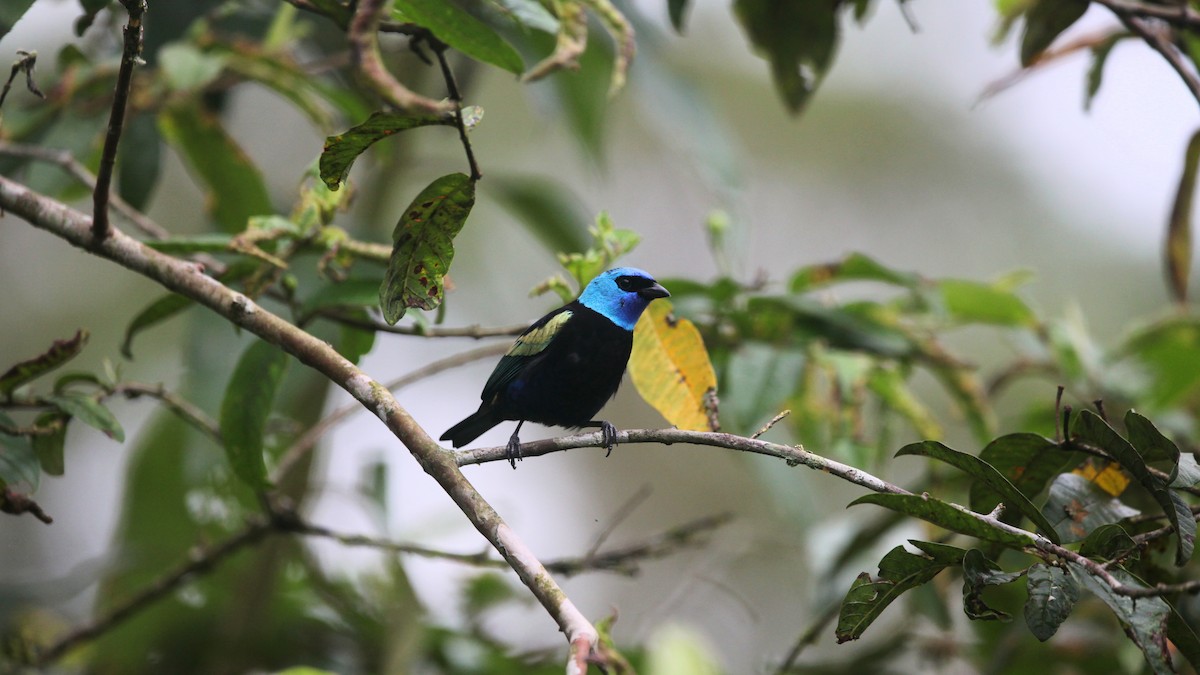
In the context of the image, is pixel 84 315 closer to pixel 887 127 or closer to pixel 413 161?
pixel 413 161

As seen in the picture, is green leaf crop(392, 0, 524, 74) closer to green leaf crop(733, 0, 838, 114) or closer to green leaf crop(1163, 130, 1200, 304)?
green leaf crop(733, 0, 838, 114)

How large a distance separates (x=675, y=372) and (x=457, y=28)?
30.8 inches

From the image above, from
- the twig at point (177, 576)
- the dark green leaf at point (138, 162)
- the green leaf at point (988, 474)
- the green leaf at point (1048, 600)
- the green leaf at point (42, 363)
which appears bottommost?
the twig at point (177, 576)

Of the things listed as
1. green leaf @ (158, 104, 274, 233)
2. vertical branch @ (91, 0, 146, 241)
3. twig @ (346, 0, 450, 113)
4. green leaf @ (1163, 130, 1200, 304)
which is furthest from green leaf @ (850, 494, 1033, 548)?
green leaf @ (158, 104, 274, 233)

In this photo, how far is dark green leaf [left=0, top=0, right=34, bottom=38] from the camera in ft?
6.19

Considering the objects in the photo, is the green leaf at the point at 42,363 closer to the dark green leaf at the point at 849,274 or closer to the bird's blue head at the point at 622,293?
the bird's blue head at the point at 622,293

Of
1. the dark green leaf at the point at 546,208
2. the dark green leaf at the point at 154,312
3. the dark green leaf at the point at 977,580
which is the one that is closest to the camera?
the dark green leaf at the point at 977,580

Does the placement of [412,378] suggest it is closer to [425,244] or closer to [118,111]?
[425,244]

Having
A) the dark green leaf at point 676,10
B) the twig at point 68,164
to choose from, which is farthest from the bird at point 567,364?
the twig at point 68,164

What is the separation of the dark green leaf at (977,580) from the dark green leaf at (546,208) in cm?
244

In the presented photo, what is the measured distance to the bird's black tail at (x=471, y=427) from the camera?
277cm

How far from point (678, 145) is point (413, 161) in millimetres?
985

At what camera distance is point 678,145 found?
147 inches

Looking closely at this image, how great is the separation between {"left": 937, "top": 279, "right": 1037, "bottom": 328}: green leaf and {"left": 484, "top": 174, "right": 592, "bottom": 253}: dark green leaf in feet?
4.26
